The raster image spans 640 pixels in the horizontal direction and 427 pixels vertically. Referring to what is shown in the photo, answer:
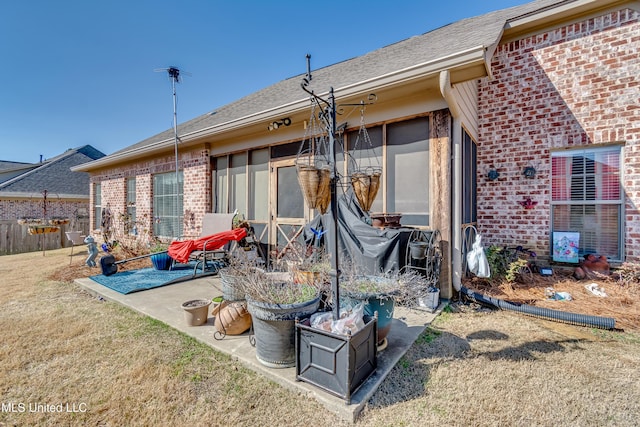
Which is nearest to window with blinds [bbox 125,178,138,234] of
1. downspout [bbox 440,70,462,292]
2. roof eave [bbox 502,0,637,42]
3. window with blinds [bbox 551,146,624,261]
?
downspout [bbox 440,70,462,292]

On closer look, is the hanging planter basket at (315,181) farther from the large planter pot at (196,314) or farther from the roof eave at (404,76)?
the roof eave at (404,76)

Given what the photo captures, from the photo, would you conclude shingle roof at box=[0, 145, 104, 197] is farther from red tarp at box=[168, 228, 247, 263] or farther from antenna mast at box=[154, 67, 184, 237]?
red tarp at box=[168, 228, 247, 263]

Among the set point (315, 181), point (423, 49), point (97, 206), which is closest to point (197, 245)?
point (315, 181)

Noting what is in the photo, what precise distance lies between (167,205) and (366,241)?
614 cm

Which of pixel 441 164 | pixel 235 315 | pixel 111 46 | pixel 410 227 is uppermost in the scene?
pixel 111 46

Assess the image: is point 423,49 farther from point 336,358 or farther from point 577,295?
point 336,358

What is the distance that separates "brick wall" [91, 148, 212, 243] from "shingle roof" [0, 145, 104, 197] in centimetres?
519

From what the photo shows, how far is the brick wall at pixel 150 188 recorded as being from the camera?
6.93 metres

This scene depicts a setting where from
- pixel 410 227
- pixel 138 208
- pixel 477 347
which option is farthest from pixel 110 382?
pixel 138 208

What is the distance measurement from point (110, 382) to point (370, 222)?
3.19 meters

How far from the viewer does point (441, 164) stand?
12.6 ft

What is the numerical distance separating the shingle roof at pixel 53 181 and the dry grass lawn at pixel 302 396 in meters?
13.9

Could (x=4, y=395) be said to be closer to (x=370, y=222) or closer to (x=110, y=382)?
(x=110, y=382)

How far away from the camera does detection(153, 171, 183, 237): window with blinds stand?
7516 millimetres
